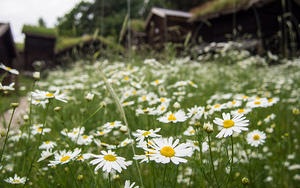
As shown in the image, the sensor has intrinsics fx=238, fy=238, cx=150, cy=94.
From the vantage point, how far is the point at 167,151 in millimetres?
651

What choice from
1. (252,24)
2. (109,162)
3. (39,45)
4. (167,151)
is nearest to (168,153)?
(167,151)

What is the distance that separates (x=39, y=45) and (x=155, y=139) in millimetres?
13742

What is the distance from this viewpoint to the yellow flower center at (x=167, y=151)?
0.64 metres

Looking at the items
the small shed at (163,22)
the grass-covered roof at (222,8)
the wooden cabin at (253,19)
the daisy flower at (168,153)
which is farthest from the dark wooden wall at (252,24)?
the daisy flower at (168,153)

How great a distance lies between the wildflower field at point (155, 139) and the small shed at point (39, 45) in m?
10.8

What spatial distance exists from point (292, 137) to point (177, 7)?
21.3 metres

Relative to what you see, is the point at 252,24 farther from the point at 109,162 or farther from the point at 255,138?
the point at 109,162

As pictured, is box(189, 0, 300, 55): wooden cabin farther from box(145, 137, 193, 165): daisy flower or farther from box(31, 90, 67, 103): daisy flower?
box(145, 137, 193, 165): daisy flower

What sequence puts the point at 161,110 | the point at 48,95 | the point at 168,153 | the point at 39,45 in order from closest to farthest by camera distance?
the point at 168,153, the point at 48,95, the point at 161,110, the point at 39,45

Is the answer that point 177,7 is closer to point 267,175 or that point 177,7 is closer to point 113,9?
point 113,9

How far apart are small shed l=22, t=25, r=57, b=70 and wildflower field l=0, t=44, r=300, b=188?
10759mm

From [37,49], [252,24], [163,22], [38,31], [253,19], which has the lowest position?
[37,49]

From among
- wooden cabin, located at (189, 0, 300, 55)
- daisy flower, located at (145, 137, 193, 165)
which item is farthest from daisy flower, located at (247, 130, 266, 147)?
wooden cabin, located at (189, 0, 300, 55)

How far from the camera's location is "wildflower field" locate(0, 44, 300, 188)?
0.72 meters
